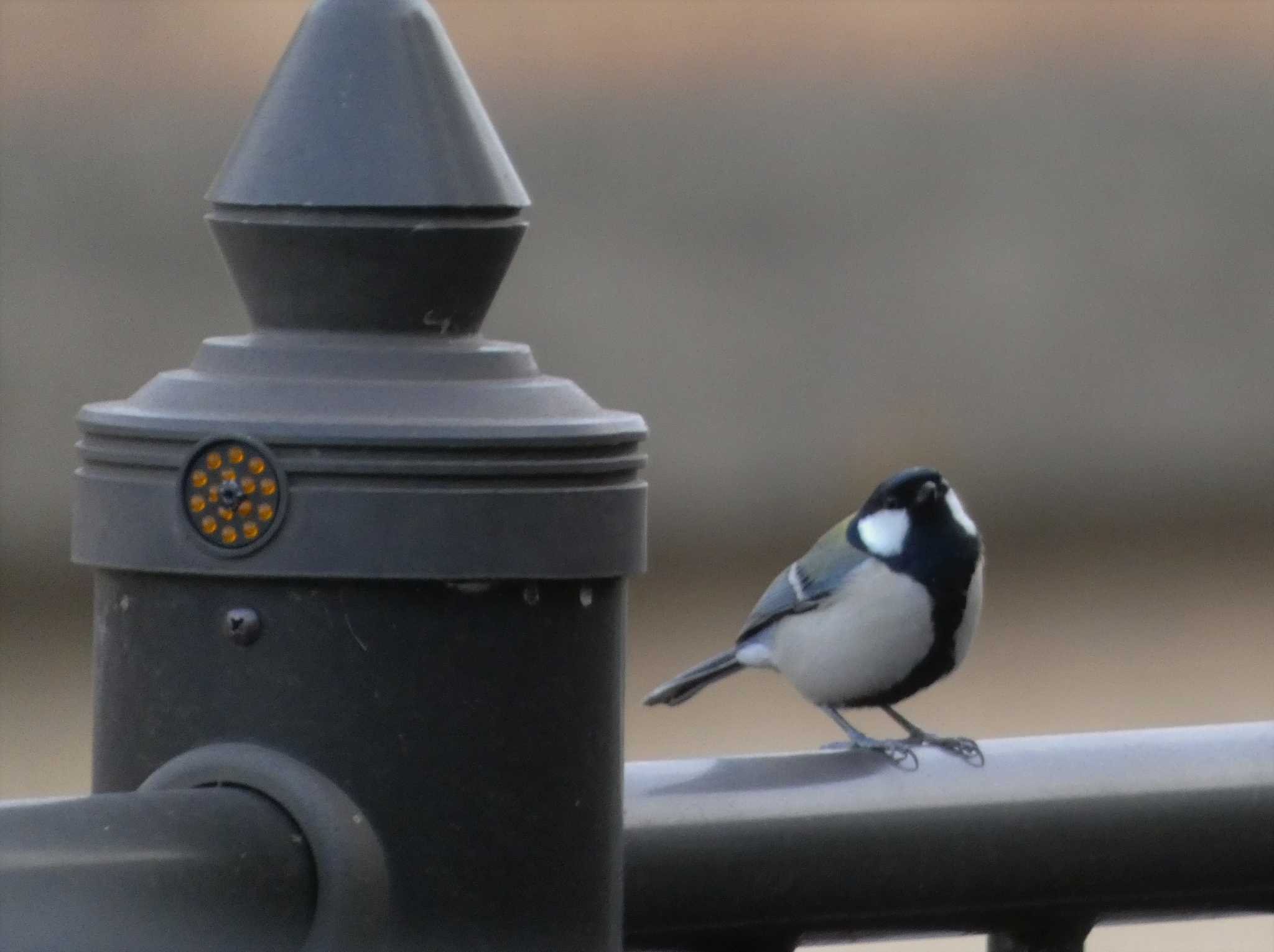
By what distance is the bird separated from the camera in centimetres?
425

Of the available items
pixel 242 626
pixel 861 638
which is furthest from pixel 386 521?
pixel 861 638

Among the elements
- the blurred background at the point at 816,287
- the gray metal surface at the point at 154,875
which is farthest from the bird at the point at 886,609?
the blurred background at the point at 816,287

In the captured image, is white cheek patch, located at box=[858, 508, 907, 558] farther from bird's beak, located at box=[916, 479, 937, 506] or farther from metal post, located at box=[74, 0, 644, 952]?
metal post, located at box=[74, 0, 644, 952]

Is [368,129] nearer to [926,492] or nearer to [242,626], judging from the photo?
[242,626]

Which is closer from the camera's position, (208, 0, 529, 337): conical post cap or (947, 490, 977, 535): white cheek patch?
(208, 0, 529, 337): conical post cap

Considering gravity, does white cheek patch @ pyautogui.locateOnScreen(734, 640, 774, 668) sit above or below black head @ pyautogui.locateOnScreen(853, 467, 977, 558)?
below

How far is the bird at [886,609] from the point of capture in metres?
4.25

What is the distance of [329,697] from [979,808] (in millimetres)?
564

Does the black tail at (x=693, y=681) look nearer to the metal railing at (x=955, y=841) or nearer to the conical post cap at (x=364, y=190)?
the metal railing at (x=955, y=841)

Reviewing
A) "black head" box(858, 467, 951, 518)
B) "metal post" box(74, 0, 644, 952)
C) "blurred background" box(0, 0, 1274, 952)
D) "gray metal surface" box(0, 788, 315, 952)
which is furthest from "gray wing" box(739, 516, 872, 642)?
"blurred background" box(0, 0, 1274, 952)

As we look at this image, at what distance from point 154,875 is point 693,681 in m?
2.99

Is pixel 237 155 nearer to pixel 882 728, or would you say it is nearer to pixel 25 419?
pixel 882 728

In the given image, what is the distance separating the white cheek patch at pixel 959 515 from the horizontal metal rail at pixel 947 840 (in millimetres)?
2277

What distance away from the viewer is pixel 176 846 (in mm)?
1392
